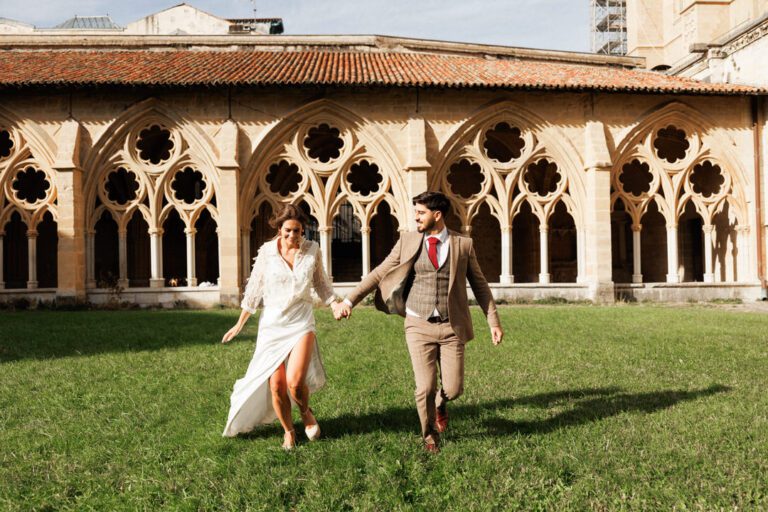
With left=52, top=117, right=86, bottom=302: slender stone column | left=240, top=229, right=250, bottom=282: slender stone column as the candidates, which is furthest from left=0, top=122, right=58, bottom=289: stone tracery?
left=240, top=229, right=250, bottom=282: slender stone column

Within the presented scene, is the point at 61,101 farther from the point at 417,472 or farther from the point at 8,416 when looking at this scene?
the point at 417,472

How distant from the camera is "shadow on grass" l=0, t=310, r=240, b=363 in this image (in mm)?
7672

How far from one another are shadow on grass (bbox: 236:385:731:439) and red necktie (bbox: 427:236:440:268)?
1.28 meters

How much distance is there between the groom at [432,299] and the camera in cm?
375

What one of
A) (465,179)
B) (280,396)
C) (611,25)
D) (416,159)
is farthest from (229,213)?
(611,25)

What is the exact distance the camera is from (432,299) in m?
3.82

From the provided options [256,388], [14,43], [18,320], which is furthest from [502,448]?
[14,43]

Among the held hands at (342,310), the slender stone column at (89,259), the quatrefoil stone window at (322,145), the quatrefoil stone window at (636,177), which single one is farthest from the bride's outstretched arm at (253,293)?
the quatrefoil stone window at (636,177)

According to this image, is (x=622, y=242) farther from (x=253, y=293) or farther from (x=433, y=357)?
(x=253, y=293)

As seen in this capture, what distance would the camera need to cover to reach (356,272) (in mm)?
21438

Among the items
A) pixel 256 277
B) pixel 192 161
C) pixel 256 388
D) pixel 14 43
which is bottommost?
pixel 256 388

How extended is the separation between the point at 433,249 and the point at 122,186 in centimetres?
1766

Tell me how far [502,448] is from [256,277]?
2.07 metres

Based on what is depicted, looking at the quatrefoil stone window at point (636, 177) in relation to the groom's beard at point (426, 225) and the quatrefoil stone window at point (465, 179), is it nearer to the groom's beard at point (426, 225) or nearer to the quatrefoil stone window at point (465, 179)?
the quatrefoil stone window at point (465, 179)
